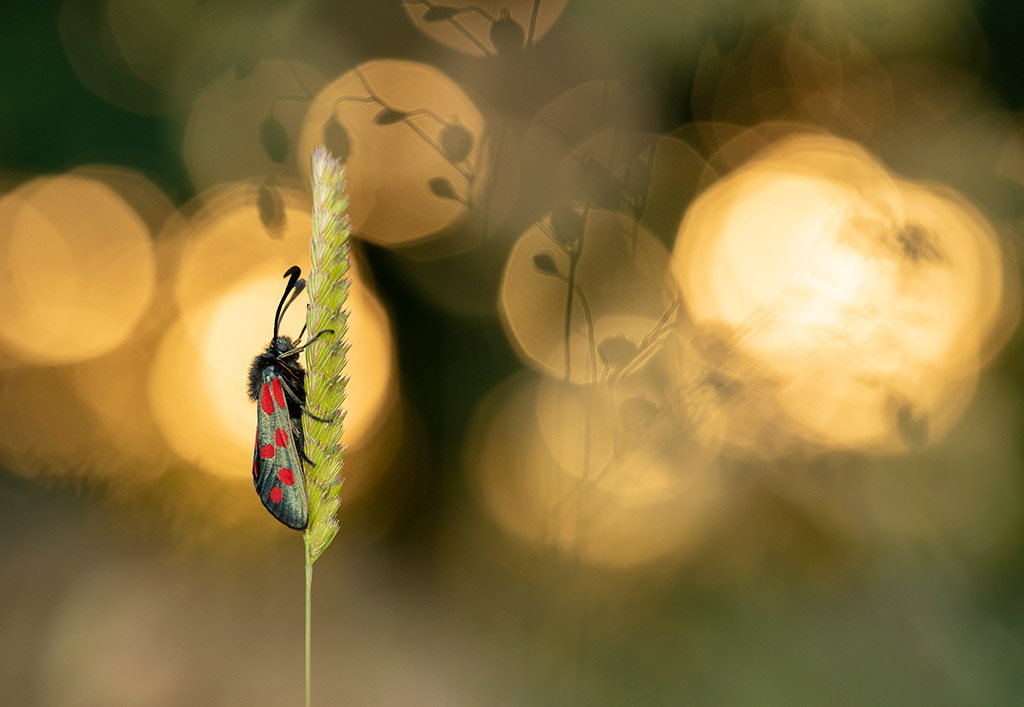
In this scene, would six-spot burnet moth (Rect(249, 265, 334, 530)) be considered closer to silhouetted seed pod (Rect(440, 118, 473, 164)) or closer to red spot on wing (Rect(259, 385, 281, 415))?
red spot on wing (Rect(259, 385, 281, 415))

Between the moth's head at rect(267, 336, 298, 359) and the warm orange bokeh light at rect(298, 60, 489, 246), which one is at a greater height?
the warm orange bokeh light at rect(298, 60, 489, 246)

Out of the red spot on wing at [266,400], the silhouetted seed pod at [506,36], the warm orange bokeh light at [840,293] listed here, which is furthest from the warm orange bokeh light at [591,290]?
the red spot on wing at [266,400]

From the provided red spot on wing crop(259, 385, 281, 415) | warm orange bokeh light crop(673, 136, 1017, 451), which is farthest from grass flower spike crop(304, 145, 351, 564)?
warm orange bokeh light crop(673, 136, 1017, 451)

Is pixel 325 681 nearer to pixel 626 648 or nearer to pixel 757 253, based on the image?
pixel 626 648

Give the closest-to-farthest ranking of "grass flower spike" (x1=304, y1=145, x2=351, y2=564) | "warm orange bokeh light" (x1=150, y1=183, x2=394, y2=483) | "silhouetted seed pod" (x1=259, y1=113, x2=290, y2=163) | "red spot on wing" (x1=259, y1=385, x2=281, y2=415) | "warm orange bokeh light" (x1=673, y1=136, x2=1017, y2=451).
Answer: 1. "grass flower spike" (x1=304, y1=145, x2=351, y2=564)
2. "red spot on wing" (x1=259, y1=385, x2=281, y2=415)
3. "silhouetted seed pod" (x1=259, y1=113, x2=290, y2=163)
4. "warm orange bokeh light" (x1=673, y1=136, x2=1017, y2=451)
5. "warm orange bokeh light" (x1=150, y1=183, x2=394, y2=483)

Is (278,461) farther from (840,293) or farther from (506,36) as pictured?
(840,293)
